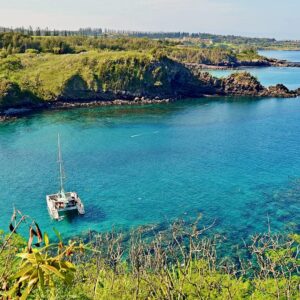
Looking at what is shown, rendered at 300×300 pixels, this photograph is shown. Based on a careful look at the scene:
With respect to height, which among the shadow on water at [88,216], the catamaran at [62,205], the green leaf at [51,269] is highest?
the green leaf at [51,269]

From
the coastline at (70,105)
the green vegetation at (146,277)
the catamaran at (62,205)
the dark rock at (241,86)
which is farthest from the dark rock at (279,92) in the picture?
the green vegetation at (146,277)

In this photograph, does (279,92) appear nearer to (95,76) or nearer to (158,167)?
(95,76)

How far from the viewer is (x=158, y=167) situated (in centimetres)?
6166

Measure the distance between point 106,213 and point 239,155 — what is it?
29508 mm

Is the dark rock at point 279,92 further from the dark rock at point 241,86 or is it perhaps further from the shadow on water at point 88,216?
the shadow on water at point 88,216

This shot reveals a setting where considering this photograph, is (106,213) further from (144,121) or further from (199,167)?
(144,121)

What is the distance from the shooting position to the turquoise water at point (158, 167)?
46.0 m

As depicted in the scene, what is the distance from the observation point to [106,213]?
152ft

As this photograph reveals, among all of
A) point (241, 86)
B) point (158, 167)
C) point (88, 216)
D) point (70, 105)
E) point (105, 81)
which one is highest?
point (105, 81)

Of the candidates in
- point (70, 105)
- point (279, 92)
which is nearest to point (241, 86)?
point (279, 92)

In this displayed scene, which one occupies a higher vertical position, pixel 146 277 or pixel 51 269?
pixel 51 269

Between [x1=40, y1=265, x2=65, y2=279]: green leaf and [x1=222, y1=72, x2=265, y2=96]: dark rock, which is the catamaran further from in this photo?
[x1=222, y1=72, x2=265, y2=96]: dark rock

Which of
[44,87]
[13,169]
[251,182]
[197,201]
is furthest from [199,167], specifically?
[44,87]

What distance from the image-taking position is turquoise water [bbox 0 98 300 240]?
46.0 metres
